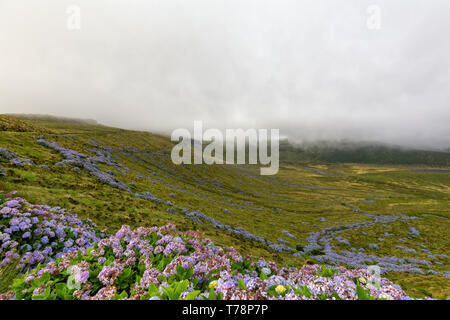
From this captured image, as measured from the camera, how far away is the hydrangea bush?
2.94 m

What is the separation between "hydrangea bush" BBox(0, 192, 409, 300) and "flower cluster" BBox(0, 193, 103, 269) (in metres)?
0.04

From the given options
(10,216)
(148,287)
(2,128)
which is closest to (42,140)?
(2,128)

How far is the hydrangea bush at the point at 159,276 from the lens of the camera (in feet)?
9.65

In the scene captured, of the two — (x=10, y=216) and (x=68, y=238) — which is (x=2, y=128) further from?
(x=68, y=238)

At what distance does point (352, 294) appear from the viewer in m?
2.96

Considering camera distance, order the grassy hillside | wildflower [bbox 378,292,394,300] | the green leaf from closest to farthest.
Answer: the green leaf, wildflower [bbox 378,292,394,300], the grassy hillside

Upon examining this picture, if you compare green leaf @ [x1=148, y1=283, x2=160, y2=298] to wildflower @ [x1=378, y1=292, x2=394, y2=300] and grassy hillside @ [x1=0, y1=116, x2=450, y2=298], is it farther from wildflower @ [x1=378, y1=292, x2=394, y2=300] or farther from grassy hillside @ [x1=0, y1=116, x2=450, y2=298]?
grassy hillside @ [x1=0, y1=116, x2=450, y2=298]

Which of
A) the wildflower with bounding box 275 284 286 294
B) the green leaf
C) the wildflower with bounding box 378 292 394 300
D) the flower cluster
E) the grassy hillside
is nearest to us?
the green leaf

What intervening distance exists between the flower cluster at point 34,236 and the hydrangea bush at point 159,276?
0.04 m

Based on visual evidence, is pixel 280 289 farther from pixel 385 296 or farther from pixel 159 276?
pixel 159 276

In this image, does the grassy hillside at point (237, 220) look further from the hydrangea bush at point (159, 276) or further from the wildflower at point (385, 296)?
the hydrangea bush at point (159, 276)

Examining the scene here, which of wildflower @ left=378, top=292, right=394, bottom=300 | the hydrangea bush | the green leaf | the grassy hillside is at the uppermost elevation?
the green leaf

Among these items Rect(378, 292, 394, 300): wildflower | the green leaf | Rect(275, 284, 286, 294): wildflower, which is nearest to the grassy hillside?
Rect(378, 292, 394, 300): wildflower
